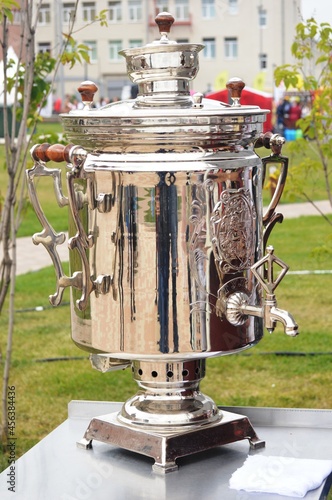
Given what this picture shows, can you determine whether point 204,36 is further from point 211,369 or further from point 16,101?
point 16,101

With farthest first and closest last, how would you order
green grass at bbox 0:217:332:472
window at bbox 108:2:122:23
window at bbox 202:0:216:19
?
window at bbox 202:0:216:19
window at bbox 108:2:122:23
green grass at bbox 0:217:332:472

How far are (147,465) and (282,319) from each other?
1.44 feet

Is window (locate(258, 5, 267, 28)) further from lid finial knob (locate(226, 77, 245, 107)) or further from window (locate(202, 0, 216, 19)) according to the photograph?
lid finial knob (locate(226, 77, 245, 107))

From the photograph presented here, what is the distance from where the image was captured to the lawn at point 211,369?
495 centimetres

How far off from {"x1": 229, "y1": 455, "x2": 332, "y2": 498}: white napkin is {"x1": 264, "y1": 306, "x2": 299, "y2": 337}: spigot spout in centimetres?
30

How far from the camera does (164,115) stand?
1.88 meters

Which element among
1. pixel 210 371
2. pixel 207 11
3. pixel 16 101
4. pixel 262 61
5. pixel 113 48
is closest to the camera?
pixel 16 101

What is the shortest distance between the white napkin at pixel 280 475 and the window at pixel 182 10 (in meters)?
56.0

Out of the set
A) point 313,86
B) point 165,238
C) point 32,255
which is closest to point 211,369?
point 313,86

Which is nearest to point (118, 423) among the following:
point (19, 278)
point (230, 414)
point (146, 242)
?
point (230, 414)

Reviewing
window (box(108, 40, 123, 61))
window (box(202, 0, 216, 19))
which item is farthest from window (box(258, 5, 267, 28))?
window (box(108, 40, 123, 61))

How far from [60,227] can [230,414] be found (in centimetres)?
883

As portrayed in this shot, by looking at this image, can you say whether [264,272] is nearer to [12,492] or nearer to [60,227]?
[12,492]

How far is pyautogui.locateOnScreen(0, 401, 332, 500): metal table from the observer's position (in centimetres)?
188
